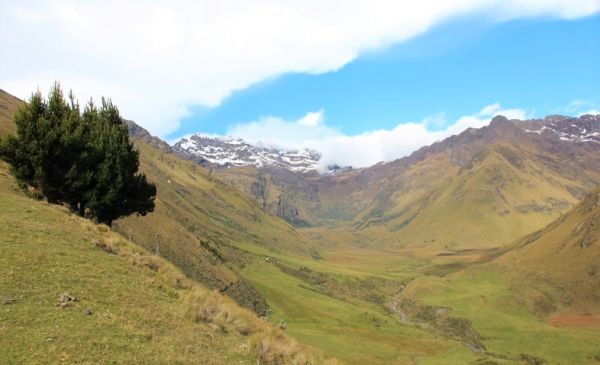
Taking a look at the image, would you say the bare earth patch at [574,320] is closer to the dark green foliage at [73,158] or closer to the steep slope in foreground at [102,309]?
the dark green foliage at [73,158]

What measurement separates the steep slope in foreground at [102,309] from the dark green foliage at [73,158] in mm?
7712

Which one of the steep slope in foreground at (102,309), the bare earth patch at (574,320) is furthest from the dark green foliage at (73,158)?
the bare earth patch at (574,320)

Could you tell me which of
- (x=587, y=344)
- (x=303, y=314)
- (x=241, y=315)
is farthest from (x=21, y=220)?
(x=587, y=344)

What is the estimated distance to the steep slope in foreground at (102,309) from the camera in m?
18.1

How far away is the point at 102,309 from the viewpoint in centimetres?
2191

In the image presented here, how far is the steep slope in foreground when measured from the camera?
59.3 ft

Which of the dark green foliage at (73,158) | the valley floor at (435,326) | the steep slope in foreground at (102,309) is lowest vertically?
the valley floor at (435,326)

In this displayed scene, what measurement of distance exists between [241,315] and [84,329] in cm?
1092

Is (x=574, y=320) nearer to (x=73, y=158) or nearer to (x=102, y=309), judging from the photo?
(x=73, y=158)

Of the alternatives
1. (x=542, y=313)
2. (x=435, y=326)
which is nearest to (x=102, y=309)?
(x=435, y=326)

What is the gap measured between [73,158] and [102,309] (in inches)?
975

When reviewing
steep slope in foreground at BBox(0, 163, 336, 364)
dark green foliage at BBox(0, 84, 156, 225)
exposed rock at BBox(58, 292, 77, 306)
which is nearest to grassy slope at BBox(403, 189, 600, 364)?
dark green foliage at BBox(0, 84, 156, 225)

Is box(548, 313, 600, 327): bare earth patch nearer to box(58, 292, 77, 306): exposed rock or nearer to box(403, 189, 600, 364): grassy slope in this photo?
box(403, 189, 600, 364): grassy slope

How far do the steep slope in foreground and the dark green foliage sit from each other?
771 cm
